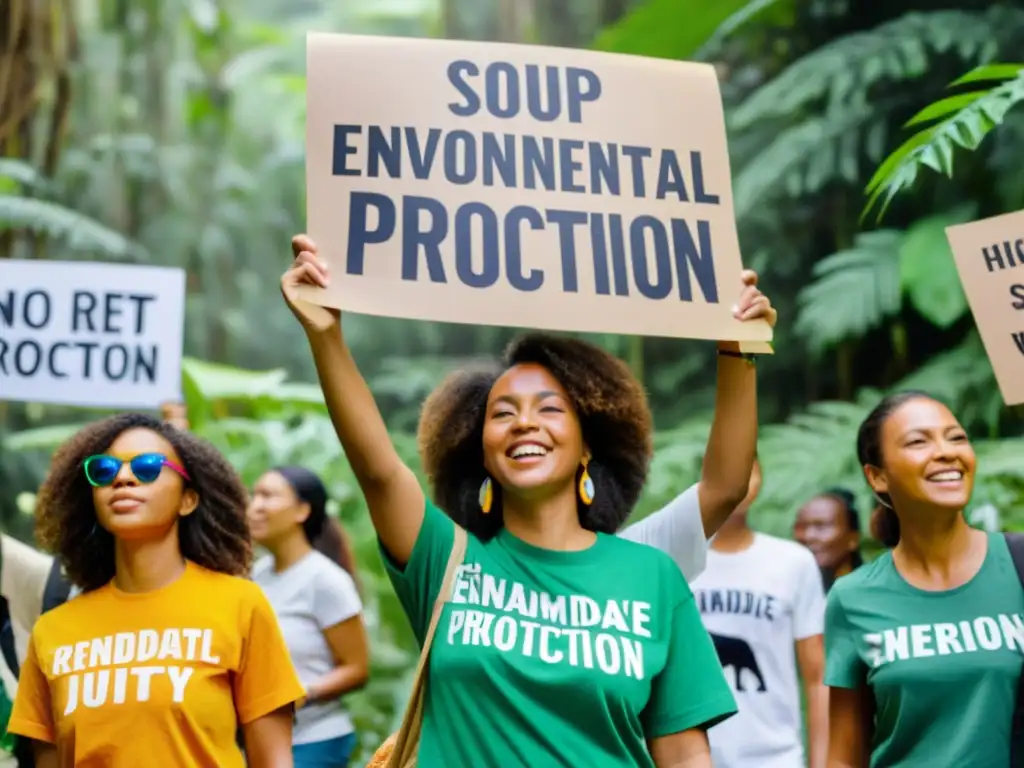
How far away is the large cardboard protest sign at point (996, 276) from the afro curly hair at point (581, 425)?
4.33ft

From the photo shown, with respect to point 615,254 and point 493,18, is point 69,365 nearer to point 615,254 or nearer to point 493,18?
point 615,254

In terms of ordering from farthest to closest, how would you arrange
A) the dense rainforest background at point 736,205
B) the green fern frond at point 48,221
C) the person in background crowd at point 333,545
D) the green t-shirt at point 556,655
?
the green fern frond at point 48,221
the dense rainforest background at point 736,205
the person in background crowd at point 333,545
the green t-shirt at point 556,655

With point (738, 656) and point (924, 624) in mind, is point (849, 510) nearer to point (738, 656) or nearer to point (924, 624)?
point (738, 656)

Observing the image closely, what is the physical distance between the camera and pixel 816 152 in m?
9.40

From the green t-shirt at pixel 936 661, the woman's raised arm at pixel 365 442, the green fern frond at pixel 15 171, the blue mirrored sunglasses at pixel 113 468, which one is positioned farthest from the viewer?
the green fern frond at pixel 15 171

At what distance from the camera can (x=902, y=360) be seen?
973cm

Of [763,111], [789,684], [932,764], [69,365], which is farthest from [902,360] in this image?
[932,764]

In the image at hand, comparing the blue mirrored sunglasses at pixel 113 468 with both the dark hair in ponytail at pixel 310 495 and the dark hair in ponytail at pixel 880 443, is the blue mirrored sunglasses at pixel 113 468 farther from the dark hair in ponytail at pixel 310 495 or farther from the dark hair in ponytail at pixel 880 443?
the dark hair in ponytail at pixel 310 495

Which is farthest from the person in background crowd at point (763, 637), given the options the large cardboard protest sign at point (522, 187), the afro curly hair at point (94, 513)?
the afro curly hair at point (94, 513)

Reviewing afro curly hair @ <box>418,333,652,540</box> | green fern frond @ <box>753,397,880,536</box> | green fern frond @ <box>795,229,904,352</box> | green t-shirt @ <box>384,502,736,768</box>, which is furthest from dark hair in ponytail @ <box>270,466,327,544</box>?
green fern frond @ <box>795,229,904,352</box>

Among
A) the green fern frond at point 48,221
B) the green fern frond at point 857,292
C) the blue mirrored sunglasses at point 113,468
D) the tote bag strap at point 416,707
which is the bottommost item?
the tote bag strap at point 416,707

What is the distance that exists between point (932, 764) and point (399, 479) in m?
1.51

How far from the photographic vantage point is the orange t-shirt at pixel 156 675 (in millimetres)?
3600

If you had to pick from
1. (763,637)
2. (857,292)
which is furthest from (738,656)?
(857,292)
